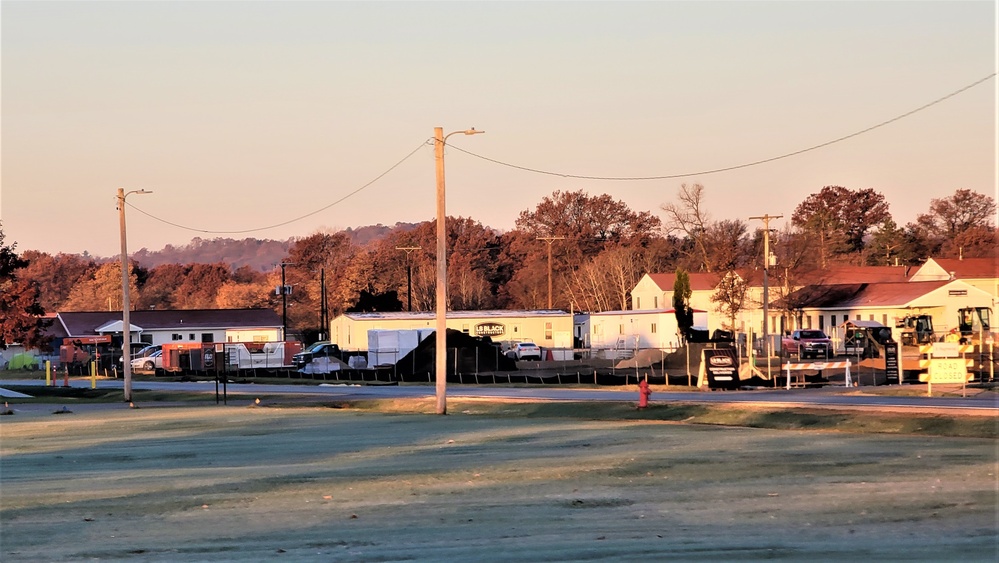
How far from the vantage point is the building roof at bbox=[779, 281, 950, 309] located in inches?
3797

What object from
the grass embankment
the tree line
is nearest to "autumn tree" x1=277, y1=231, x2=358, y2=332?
the tree line

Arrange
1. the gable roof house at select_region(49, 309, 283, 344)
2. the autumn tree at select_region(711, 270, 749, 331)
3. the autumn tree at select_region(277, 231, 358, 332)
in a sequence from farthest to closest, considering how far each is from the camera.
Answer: the autumn tree at select_region(277, 231, 358, 332) < the gable roof house at select_region(49, 309, 283, 344) < the autumn tree at select_region(711, 270, 749, 331)

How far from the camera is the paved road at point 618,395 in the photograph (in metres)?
33.3

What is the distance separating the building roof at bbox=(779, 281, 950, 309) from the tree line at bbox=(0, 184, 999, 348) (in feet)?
8.94

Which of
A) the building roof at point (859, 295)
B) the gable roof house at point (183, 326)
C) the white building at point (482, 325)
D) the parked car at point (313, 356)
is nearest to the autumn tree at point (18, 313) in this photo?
the parked car at point (313, 356)

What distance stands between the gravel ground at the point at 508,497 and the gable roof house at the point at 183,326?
8144 cm

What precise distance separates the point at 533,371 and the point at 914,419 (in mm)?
31190

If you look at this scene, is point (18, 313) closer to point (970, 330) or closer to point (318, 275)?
point (970, 330)

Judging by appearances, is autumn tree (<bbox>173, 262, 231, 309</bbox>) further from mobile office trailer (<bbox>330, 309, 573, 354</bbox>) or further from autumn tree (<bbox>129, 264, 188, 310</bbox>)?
mobile office trailer (<bbox>330, 309, 573, 354</bbox>)

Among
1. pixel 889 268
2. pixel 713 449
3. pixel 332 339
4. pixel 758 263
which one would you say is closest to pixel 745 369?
pixel 713 449

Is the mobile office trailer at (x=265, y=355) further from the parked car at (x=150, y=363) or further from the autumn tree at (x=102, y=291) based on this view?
the autumn tree at (x=102, y=291)

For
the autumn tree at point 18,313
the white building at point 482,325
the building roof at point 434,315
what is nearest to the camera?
the autumn tree at point 18,313

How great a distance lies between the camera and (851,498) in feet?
52.9

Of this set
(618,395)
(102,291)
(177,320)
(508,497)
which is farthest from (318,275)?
(508,497)
